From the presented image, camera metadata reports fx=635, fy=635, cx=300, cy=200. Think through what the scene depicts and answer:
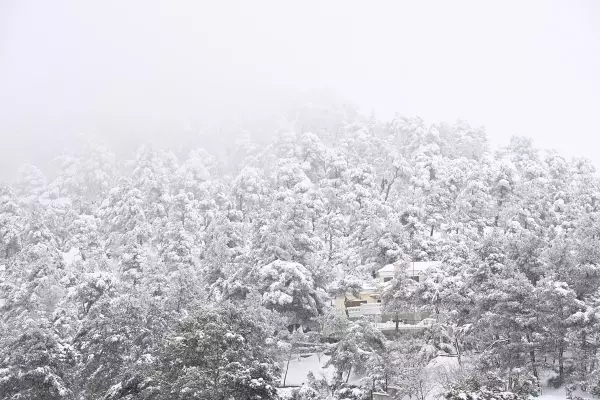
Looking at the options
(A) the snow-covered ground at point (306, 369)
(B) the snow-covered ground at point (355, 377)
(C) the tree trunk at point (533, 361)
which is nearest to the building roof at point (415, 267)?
(A) the snow-covered ground at point (306, 369)

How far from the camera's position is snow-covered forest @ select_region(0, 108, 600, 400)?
34.7 metres

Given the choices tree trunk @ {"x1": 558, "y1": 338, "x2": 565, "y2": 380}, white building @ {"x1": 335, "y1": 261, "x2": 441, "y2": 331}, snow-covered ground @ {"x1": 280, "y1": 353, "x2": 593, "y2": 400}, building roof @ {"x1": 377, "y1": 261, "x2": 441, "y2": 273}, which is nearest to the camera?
snow-covered ground @ {"x1": 280, "y1": 353, "x2": 593, "y2": 400}

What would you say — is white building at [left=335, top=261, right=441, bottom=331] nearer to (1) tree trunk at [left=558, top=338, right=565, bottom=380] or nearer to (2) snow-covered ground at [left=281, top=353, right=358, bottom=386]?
(2) snow-covered ground at [left=281, top=353, right=358, bottom=386]

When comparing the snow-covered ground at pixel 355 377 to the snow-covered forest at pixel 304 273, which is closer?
the snow-covered forest at pixel 304 273

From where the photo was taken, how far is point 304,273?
49844 millimetres

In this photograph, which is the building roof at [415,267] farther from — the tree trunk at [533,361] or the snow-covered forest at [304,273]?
the tree trunk at [533,361]

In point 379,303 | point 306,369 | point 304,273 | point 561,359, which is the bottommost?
point 306,369

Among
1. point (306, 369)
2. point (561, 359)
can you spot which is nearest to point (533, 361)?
point (561, 359)

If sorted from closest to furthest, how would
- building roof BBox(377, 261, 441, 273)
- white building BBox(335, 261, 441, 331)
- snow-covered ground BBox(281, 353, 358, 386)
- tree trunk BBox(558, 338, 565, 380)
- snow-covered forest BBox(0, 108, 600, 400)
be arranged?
snow-covered forest BBox(0, 108, 600, 400) < tree trunk BBox(558, 338, 565, 380) < snow-covered ground BBox(281, 353, 358, 386) < white building BBox(335, 261, 441, 331) < building roof BBox(377, 261, 441, 273)

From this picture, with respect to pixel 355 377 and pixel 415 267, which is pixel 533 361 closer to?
pixel 355 377

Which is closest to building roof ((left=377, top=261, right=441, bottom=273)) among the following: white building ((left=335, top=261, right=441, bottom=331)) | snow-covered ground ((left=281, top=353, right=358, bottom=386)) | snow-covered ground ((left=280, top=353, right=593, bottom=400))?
white building ((left=335, top=261, right=441, bottom=331))

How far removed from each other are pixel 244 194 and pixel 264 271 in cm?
3222

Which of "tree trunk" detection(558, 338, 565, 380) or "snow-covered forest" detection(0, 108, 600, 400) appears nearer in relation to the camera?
"snow-covered forest" detection(0, 108, 600, 400)

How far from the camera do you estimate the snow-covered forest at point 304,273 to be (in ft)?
114
